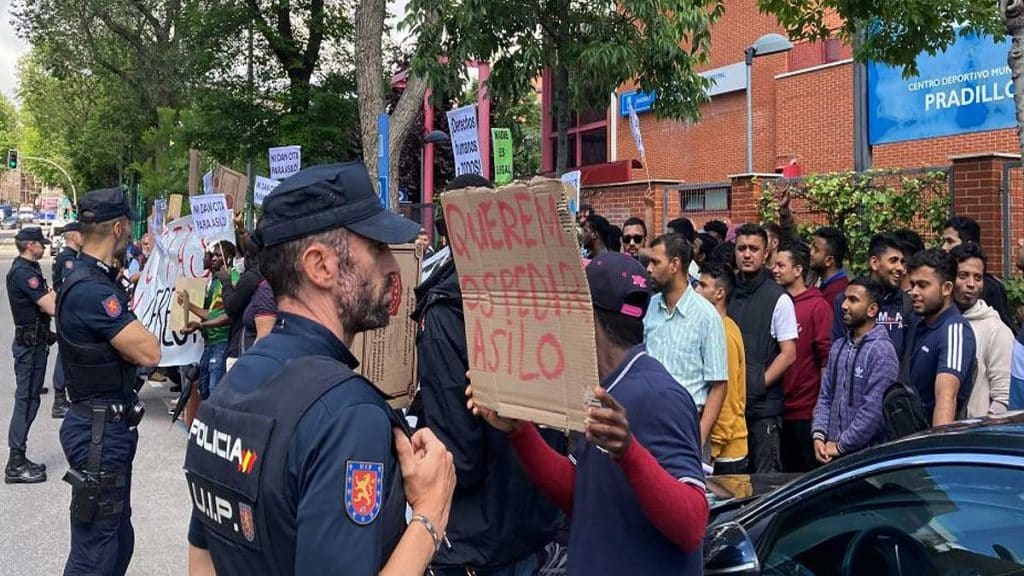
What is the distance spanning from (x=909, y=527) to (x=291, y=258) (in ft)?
6.38

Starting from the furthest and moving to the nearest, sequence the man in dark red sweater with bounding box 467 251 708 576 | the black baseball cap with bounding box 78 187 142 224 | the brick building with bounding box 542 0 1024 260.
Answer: the brick building with bounding box 542 0 1024 260 → the black baseball cap with bounding box 78 187 142 224 → the man in dark red sweater with bounding box 467 251 708 576

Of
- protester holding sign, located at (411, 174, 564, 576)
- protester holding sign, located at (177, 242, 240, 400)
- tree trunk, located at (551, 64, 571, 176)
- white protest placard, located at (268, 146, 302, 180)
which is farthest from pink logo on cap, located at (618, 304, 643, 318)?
white protest placard, located at (268, 146, 302, 180)

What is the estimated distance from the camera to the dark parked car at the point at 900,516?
2475 millimetres

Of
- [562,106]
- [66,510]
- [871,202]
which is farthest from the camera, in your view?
[562,106]

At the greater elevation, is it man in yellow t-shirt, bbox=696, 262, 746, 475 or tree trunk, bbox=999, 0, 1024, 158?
tree trunk, bbox=999, 0, 1024, 158

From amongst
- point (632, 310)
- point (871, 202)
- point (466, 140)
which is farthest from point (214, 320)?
point (632, 310)

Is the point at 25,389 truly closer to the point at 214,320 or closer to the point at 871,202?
the point at 214,320

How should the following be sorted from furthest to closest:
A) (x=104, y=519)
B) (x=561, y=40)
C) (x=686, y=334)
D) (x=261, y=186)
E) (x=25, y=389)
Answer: (x=261, y=186), (x=561, y=40), (x=25, y=389), (x=686, y=334), (x=104, y=519)

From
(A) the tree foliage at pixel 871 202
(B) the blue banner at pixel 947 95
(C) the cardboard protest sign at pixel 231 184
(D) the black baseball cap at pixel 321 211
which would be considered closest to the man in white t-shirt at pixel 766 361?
(A) the tree foliage at pixel 871 202

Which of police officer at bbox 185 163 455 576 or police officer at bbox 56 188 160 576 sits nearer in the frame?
police officer at bbox 185 163 455 576

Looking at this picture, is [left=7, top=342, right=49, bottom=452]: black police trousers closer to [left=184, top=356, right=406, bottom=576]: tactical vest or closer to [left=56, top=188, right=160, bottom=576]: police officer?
[left=56, top=188, right=160, bottom=576]: police officer

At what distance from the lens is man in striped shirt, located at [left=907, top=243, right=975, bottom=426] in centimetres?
491

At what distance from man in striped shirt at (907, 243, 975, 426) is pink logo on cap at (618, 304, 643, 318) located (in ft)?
9.81

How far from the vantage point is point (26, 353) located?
835 centimetres
